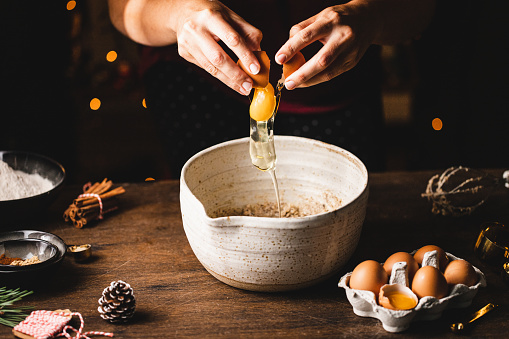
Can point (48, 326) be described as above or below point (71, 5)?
below

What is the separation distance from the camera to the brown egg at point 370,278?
3.34 ft

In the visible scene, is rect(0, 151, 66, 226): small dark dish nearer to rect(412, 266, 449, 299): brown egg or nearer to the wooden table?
the wooden table

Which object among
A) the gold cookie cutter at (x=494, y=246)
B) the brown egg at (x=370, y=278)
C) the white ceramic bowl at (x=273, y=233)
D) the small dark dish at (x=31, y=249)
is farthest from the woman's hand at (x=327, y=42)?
the small dark dish at (x=31, y=249)

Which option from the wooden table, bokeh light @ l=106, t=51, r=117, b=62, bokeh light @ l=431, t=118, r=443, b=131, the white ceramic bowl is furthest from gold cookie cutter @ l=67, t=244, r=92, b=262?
bokeh light @ l=106, t=51, r=117, b=62

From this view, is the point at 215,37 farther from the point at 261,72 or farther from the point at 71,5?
the point at 71,5

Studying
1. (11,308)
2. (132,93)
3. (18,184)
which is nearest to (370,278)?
(11,308)

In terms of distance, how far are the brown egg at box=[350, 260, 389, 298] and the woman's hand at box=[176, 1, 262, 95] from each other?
46cm

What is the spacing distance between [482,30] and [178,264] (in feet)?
7.49

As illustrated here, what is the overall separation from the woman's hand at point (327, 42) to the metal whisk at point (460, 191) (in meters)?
0.45

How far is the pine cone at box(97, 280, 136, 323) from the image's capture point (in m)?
1.01

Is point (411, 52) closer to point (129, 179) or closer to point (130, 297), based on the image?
point (129, 179)

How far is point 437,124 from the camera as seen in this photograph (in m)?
3.12

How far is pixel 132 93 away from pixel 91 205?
2.51 m

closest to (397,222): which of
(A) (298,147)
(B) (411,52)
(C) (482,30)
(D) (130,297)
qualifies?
(A) (298,147)
